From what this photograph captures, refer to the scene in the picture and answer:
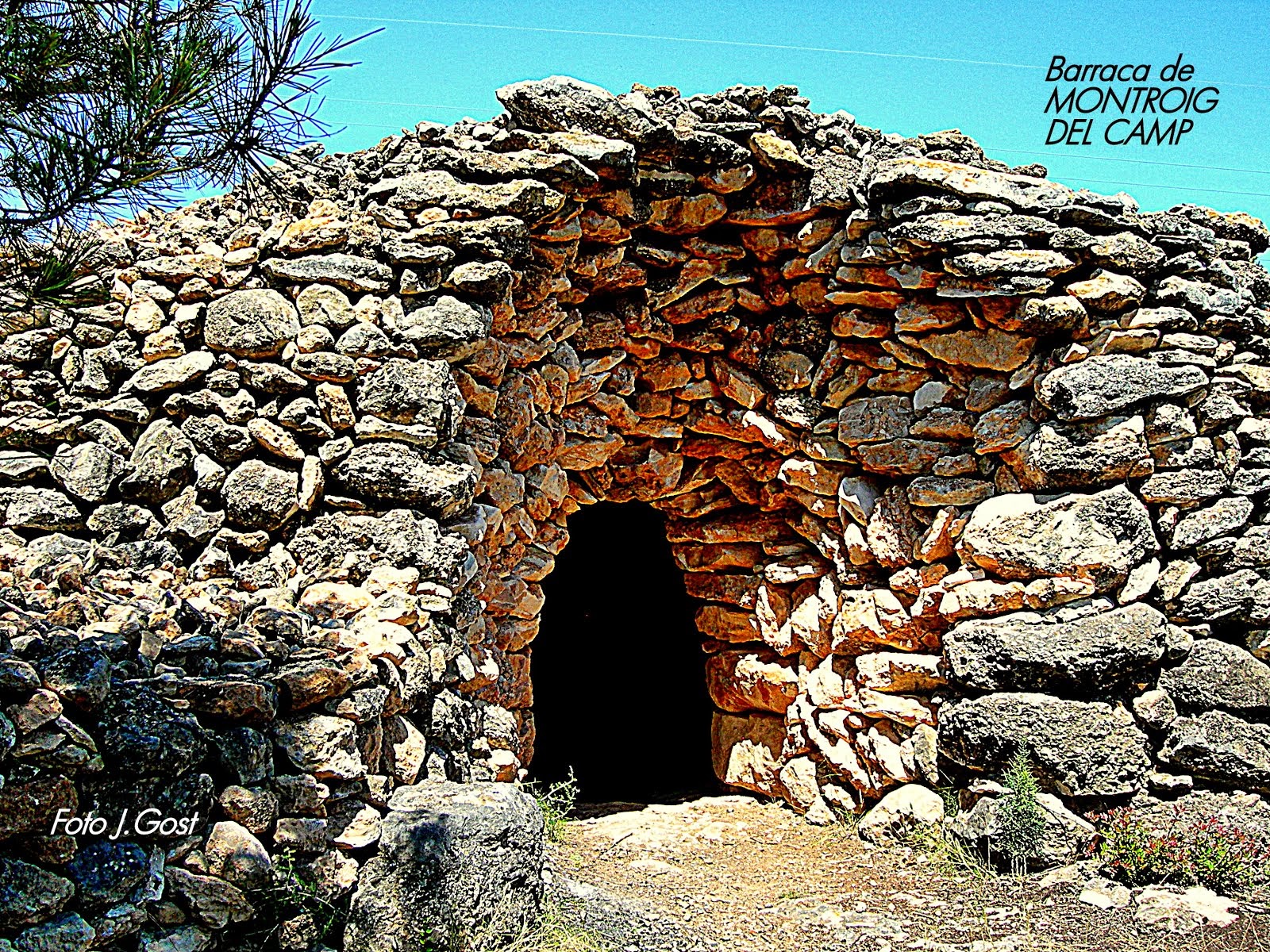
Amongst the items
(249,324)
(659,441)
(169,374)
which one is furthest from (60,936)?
(659,441)

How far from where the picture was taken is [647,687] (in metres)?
8.45

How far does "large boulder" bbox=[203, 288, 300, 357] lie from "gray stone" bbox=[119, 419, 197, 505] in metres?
0.45

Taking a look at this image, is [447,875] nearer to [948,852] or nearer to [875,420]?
[948,852]

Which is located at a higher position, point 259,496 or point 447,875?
point 259,496

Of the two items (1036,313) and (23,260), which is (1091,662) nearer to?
(1036,313)

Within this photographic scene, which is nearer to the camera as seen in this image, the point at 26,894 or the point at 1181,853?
the point at 26,894

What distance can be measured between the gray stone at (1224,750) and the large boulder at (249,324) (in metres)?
4.42

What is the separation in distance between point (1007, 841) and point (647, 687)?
3.98m

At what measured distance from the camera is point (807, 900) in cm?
477

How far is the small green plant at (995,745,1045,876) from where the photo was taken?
4.77 metres

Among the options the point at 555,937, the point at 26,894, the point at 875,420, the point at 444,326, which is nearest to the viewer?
the point at 26,894

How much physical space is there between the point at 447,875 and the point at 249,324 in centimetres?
257

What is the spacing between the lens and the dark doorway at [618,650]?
8148 millimetres

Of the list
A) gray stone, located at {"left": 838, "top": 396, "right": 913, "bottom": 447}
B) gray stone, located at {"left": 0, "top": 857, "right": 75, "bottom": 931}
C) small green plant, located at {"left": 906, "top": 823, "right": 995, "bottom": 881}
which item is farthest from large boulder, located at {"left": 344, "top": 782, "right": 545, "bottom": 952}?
gray stone, located at {"left": 838, "top": 396, "right": 913, "bottom": 447}
